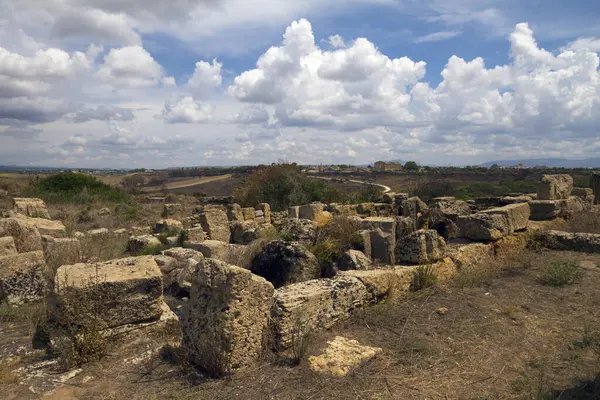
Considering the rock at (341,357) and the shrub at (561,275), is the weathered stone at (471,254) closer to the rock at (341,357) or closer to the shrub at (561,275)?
the shrub at (561,275)

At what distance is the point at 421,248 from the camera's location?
21.9 ft

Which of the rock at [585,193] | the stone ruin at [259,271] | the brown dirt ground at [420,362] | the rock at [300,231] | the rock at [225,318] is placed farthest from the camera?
the rock at [585,193]

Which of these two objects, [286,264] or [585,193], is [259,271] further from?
[585,193]

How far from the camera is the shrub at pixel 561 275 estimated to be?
20.2 feet

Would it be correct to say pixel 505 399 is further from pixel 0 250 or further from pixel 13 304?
pixel 0 250

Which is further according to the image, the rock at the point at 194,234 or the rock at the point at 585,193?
the rock at the point at 585,193

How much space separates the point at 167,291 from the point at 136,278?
229 centimetres

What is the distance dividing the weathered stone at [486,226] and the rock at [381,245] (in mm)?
1845

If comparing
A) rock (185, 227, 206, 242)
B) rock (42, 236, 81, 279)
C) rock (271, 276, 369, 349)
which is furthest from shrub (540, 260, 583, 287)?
rock (42, 236, 81, 279)

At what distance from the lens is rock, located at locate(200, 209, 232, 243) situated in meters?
11.6

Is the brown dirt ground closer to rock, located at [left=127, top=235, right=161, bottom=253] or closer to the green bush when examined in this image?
rock, located at [left=127, top=235, right=161, bottom=253]

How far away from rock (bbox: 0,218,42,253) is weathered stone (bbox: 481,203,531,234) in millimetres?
8974

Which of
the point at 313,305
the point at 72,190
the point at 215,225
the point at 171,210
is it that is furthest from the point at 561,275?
the point at 72,190

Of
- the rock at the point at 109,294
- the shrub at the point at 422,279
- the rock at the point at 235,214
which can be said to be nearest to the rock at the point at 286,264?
the shrub at the point at 422,279
